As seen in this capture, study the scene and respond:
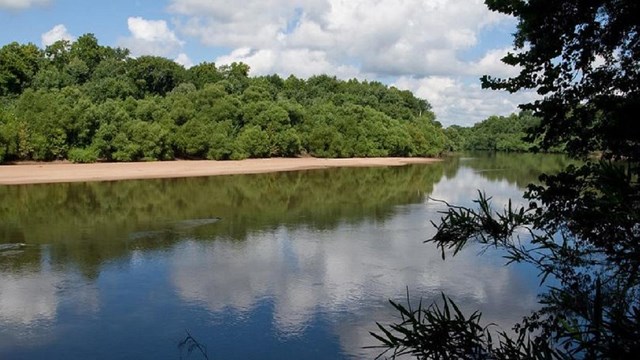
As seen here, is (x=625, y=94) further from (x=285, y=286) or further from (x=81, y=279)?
(x=81, y=279)

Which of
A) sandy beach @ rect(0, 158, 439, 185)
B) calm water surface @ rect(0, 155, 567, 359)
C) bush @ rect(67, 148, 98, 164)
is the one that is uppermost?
bush @ rect(67, 148, 98, 164)

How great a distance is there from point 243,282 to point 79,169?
38.1 meters

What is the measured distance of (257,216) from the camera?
26422 mm

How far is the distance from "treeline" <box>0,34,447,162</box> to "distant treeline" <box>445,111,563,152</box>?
1044 inches

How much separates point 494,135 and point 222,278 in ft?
475

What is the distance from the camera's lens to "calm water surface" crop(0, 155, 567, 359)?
36.2ft

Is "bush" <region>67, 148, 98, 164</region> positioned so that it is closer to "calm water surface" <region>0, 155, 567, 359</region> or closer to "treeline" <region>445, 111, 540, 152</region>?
"calm water surface" <region>0, 155, 567, 359</region>

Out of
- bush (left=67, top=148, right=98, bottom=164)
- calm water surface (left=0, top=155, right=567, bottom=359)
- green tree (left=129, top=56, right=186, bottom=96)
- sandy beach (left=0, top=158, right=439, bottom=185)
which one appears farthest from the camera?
green tree (left=129, top=56, right=186, bottom=96)

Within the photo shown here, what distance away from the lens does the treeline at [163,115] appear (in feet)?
175

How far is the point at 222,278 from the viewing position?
15203mm

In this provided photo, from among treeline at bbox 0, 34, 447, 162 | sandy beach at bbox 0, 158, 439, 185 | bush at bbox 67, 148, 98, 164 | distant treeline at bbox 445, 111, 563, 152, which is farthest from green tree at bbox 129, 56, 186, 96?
distant treeline at bbox 445, 111, 563, 152

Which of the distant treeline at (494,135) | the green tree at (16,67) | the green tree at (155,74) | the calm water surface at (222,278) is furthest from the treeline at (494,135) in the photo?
the calm water surface at (222,278)

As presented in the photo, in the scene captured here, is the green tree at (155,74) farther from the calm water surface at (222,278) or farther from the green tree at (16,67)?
the calm water surface at (222,278)

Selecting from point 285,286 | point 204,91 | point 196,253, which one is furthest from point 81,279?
point 204,91
